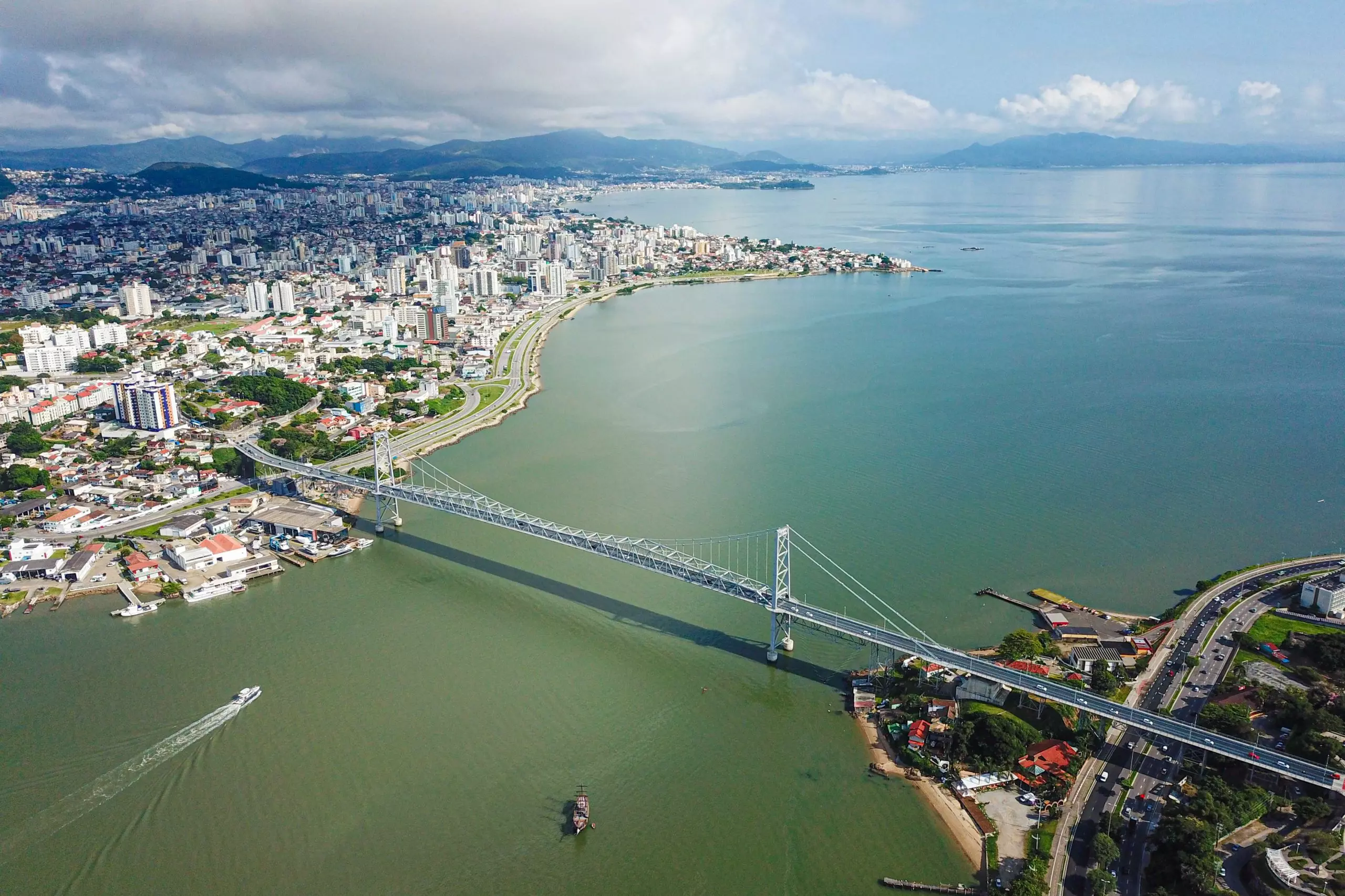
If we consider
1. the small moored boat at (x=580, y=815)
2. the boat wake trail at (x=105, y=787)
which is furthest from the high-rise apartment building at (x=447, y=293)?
the small moored boat at (x=580, y=815)

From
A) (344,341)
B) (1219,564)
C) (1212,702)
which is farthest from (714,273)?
(1212,702)

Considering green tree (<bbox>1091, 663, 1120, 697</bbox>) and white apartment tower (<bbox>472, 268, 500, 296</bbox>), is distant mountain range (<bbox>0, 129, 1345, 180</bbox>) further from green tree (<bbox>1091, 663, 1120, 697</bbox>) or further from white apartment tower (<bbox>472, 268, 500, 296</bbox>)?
green tree (<bbox>1091, 663, 1120, 697</bbox>)

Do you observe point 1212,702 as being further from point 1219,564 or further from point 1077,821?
point 1219,564

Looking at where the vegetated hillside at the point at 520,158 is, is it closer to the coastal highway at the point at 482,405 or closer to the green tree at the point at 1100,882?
the coastal highway at the point at 482,405

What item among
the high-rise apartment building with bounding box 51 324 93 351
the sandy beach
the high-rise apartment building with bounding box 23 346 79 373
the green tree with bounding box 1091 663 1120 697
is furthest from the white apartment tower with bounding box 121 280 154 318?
the green tree with bounding box 1091 663 1120 697

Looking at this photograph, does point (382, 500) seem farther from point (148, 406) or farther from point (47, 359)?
point (47, 359)
